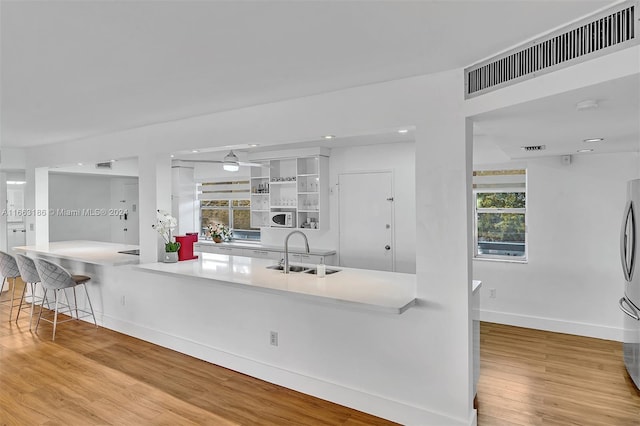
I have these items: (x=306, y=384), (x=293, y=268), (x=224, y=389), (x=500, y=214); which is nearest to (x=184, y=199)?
(x=293, y=268)

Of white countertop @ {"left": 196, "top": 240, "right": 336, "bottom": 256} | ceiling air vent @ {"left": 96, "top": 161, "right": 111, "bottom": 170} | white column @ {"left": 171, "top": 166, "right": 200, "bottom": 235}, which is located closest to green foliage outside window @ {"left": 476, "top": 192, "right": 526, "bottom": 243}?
white countertop @ {"left": 196, "top": 240, "right": 336, "bottom": 256}

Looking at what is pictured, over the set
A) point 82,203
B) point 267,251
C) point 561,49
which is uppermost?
point 561,49

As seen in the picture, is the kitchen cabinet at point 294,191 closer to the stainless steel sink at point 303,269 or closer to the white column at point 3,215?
the stainless steel sink at point 303,269

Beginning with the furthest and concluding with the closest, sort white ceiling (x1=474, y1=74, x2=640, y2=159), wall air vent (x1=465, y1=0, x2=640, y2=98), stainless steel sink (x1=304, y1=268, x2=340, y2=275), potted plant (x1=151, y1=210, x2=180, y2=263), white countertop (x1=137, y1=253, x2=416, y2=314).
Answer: potted plant (x1=151, y1=210, x2=180, y2=263) < stainless steel sink (x1=304, y1=268, x2=340, y2=275) < white countertop (x1=137, y1=253, x2=416, y2=314) < white ceiling (x1=474, y1=74, x2=640, y2=159) < wall air vent (x1=465, y1=0, x2=640, y2=98)

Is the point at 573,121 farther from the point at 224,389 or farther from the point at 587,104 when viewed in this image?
the point at 224,389

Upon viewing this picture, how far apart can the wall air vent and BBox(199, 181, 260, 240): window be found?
525 cm

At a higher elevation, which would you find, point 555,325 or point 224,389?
point 555,325

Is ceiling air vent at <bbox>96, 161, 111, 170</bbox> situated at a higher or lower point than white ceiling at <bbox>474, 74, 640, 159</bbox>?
higher

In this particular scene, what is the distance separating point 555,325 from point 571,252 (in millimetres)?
889

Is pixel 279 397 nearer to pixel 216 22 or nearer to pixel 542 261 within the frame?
pixel 216 22

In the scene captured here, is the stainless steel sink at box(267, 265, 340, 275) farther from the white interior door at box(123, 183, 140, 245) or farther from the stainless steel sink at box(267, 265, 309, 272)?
the white interior door at box(123, 183, 140, 245)

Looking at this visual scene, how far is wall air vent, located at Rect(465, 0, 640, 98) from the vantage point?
1.59 m

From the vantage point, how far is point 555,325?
15.0 feet

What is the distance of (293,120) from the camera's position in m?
3.15
